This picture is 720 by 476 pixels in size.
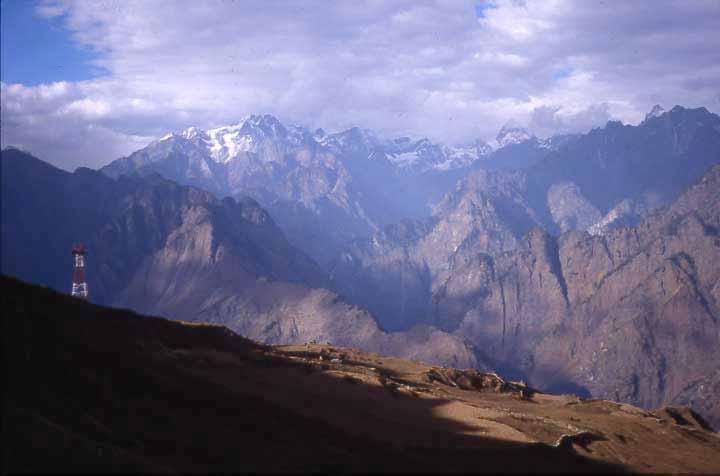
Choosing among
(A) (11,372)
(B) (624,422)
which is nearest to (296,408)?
(A) (11,372)

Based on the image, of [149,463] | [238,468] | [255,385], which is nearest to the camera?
[149,463]

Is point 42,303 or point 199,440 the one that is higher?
point 42,303

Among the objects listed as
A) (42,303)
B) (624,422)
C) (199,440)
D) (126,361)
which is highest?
(42,303)

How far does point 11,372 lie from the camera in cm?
3688

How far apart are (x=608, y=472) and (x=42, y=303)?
121 ft

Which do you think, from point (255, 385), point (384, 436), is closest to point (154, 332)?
point (255, 385)

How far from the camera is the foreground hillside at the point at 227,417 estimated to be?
35.3 meters

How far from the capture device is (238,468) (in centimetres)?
3547

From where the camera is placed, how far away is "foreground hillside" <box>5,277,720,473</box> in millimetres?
35312

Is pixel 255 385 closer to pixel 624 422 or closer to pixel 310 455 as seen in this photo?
pixel 310 455

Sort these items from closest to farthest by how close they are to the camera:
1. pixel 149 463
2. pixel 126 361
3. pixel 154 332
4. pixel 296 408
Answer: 1. pixel 149 463
2. pixel 126 361
3. pixel 296 408
4. pixel 154 332

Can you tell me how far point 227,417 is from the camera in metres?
43.2

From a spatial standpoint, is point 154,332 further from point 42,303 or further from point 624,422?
point 624,422

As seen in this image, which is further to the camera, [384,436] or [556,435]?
[556,435]
